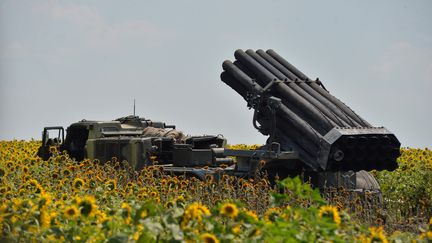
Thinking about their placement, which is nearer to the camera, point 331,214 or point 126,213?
point 331,214

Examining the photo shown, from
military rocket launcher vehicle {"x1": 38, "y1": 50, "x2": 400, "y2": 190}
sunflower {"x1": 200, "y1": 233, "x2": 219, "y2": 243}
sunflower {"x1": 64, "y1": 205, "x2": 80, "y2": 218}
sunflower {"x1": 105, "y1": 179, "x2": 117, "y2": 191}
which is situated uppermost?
military rocket launcher vehicle {"x1": 38, "y1": 50, "x2": 400, "y2": 190}

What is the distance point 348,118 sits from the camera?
56.4 ft

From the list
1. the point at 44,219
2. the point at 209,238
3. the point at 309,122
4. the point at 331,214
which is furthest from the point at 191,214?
the point at 309,122

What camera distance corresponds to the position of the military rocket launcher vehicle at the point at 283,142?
16.5m

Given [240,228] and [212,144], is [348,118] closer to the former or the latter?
[212,144]

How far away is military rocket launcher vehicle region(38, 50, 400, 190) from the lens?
1650cm

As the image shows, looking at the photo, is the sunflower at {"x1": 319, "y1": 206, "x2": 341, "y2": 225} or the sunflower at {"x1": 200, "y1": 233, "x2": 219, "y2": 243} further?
the sunflower at {"x1": 319, "y1": 206, "x2": 341, "y2": 225}

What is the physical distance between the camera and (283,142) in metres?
17.4

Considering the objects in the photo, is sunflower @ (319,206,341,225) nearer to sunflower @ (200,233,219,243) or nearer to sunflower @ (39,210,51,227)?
sunflower @ (200,233,219,243)

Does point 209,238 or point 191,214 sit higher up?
point 191,214

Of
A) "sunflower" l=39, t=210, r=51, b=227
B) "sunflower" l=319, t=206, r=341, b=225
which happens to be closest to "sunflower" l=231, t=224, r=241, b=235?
"sunflower" l=319, t=206, r=341, b=225

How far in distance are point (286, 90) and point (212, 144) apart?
3.55 m

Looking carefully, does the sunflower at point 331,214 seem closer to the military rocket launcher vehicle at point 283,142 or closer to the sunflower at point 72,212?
the sunflower at point 72,212

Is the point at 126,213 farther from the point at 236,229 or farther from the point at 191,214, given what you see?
the point at 236,229
